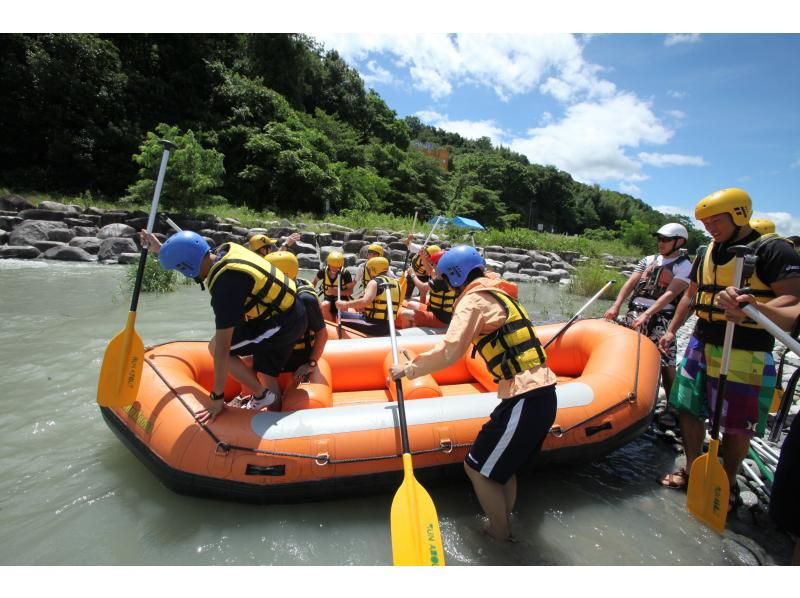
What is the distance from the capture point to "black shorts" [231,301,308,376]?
111 inches

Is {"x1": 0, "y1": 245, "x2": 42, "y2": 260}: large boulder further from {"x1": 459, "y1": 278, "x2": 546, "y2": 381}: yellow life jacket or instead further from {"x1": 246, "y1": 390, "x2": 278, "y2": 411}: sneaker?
{"x1": 459, "y1": 278, "x2": 546, "y2": 381}: yellow life jacket

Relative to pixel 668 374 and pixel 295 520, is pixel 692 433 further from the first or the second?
pixel 295 520

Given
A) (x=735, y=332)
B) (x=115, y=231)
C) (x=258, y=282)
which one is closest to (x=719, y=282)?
(x=735, y=332)

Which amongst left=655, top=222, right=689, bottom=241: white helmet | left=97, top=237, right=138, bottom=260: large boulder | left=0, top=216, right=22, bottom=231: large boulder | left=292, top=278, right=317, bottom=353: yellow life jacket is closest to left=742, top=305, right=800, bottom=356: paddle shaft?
left=655, top=222, right=689, bottom=241: white helmet

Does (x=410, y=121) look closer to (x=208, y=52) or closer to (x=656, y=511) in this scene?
(x=208, y=52)

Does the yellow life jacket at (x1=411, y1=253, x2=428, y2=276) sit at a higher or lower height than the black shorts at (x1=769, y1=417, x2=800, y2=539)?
higher

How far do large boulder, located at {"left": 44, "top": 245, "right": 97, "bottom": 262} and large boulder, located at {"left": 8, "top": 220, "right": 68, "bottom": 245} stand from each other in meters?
0.86

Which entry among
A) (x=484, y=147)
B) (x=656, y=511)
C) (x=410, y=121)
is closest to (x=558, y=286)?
(x=656, y=511)

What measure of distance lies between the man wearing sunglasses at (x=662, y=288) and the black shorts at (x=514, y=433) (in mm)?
1743

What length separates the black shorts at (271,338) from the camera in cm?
283

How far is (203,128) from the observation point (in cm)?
2159

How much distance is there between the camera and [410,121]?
63438mm

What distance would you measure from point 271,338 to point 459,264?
138 centimetres

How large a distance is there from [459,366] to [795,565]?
8.40 feet
